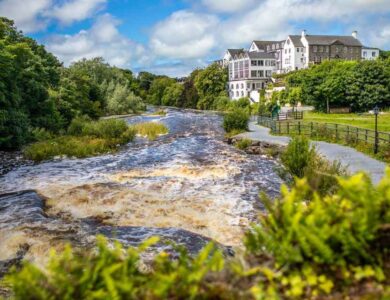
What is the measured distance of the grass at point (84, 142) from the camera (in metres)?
28.3

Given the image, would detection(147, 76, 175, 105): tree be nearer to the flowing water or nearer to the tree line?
the tree line

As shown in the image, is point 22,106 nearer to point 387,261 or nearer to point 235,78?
point 387,261

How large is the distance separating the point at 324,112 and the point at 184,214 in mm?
46436

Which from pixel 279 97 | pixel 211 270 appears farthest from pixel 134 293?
pixel 279 97

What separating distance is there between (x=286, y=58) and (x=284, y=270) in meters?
108

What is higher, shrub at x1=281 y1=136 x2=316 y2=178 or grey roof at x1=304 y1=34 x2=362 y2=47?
grey roof at x1=304 y1=34 x2=362 y2=47

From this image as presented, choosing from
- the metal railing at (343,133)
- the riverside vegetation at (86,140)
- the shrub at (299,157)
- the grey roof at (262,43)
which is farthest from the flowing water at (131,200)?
the grey roof at (262,43)

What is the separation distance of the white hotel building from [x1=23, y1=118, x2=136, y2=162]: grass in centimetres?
6447

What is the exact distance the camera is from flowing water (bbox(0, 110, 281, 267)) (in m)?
12.2

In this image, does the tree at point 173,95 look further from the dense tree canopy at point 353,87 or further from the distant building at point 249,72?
the dense tree canopy at point 353,87

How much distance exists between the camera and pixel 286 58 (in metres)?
106

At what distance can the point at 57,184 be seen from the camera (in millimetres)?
19312

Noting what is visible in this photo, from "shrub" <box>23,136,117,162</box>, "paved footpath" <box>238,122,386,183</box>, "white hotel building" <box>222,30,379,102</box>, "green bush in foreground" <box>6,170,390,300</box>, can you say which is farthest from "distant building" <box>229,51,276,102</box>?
"green bush in foreground" <box>6,170,390,300</box>

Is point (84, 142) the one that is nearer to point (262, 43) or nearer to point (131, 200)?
point (131, 200)
